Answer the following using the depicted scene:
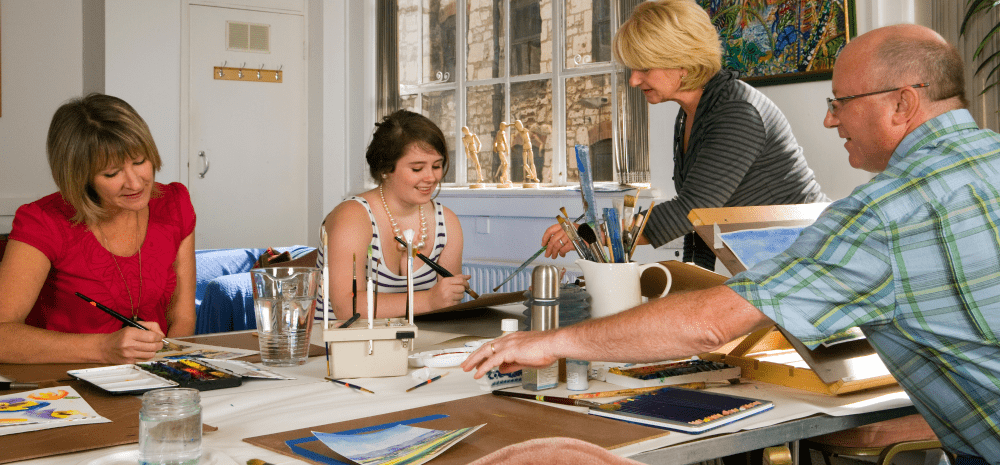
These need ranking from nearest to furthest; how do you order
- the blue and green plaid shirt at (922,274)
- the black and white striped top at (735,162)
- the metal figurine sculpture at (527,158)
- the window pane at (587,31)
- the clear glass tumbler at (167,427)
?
the clear glass tumbler at (167,427)
the blue and green plaid shirt at (922,274)
the black and white striped top at (735,162)
the window pane at (587,31)
the metal figurine sculpture at (527,158)

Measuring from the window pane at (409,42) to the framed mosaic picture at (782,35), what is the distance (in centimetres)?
263

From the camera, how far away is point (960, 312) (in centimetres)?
107

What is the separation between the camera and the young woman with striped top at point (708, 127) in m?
2.12

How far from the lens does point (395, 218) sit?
7.72ft

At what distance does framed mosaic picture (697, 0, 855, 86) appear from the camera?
118 inches

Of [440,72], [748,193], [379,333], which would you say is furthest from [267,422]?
[440,72]

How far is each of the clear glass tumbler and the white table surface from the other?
47 mm

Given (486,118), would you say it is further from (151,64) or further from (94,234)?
(94,234)

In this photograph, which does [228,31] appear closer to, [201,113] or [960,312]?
[201,113]

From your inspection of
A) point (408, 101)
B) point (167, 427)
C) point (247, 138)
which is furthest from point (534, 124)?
point (167, 427)

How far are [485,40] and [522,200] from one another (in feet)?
4.10

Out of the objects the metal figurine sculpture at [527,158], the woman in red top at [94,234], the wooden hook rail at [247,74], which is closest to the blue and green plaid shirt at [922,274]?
the woman in red top at [94,234]

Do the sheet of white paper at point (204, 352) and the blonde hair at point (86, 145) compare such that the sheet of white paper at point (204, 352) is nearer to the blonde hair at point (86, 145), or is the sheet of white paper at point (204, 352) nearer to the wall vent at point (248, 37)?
the blonde hair at point (86, 145)

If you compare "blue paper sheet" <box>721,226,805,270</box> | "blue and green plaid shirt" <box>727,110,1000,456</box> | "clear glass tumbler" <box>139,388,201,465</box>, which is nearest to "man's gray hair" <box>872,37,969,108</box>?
"blue and green plaid shirt" <box>727,110,1000,456</box>
